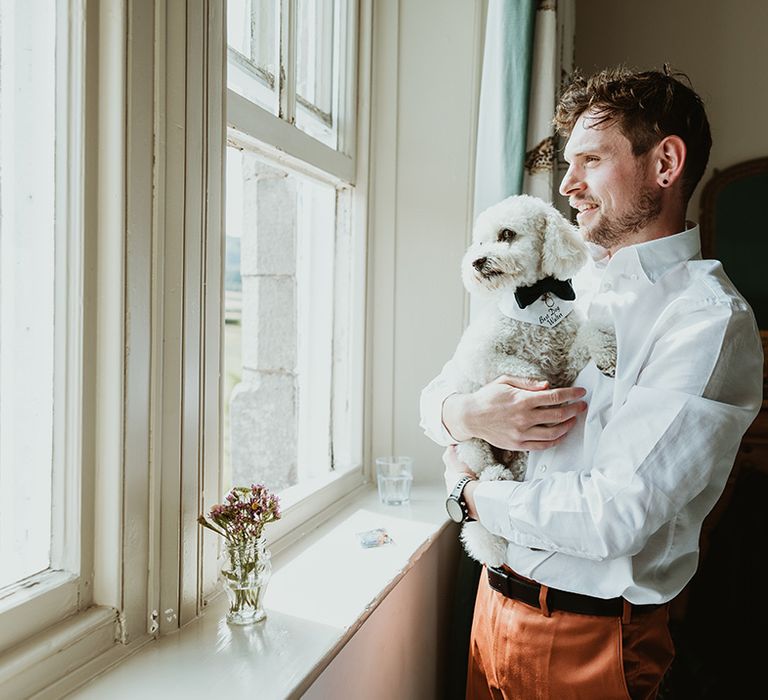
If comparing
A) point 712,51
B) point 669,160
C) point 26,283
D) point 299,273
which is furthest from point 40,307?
point 712,51

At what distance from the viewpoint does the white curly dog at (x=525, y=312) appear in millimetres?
1140

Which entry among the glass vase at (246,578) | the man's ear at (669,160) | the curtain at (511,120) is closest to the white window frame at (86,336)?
the glass vase at (246,578)

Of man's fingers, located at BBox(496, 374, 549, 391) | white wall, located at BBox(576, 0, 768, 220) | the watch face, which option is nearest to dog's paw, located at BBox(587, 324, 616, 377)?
man's fingers, located at BBox(496, 374, 549, 391)

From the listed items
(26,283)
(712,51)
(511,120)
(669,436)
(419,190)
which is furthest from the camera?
(712,51)

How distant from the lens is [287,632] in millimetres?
969

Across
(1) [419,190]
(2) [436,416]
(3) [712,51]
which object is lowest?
(2) [436,416]

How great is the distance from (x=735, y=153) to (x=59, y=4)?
2407 mm

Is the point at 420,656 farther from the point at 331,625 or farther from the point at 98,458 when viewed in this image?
the point at 98,458

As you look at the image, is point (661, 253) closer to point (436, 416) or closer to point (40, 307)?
point (436, 416)

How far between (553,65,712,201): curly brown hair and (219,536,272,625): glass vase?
0.95 metres

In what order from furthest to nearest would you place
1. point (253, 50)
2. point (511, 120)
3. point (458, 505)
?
point (511, 120)
point (253, 50)
point (458, 505)

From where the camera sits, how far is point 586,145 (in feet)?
3.98

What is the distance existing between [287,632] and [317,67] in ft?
4.32

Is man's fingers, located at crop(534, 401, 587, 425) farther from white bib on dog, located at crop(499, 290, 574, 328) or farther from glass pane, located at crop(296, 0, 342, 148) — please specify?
glass pane, located at crop(296, 0, 342, 148)
